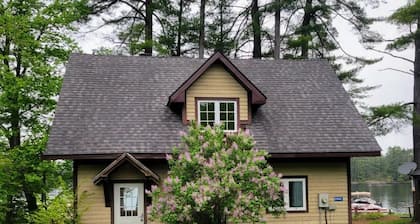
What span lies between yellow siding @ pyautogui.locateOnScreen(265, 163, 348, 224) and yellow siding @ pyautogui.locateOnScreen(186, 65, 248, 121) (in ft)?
6.79

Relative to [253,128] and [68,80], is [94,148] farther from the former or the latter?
[253,128]

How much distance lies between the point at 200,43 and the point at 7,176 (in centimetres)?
1182

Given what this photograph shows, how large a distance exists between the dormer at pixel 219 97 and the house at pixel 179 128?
0.09ft

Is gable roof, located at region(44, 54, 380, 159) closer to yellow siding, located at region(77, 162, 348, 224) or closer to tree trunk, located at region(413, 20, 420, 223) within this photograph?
yellow siding, located at region(77, 162, 348, 224)

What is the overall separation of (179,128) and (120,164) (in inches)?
89.8

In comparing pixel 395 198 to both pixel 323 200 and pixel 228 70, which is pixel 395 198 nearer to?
pixel 323 200

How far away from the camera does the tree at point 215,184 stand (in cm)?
967

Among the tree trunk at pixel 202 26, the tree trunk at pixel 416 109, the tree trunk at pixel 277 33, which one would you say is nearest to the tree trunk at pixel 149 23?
the tree trunk at pixel 202 26

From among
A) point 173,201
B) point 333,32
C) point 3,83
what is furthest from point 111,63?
point 333,32

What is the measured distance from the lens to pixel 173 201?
9984 mm

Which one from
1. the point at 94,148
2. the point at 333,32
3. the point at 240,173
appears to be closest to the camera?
the point at 240,173

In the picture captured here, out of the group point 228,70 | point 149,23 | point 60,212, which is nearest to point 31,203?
point 60,212

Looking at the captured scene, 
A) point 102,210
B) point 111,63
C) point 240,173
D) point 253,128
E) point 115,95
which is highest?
point 111,63

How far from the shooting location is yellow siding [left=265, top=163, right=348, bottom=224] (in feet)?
46.7
